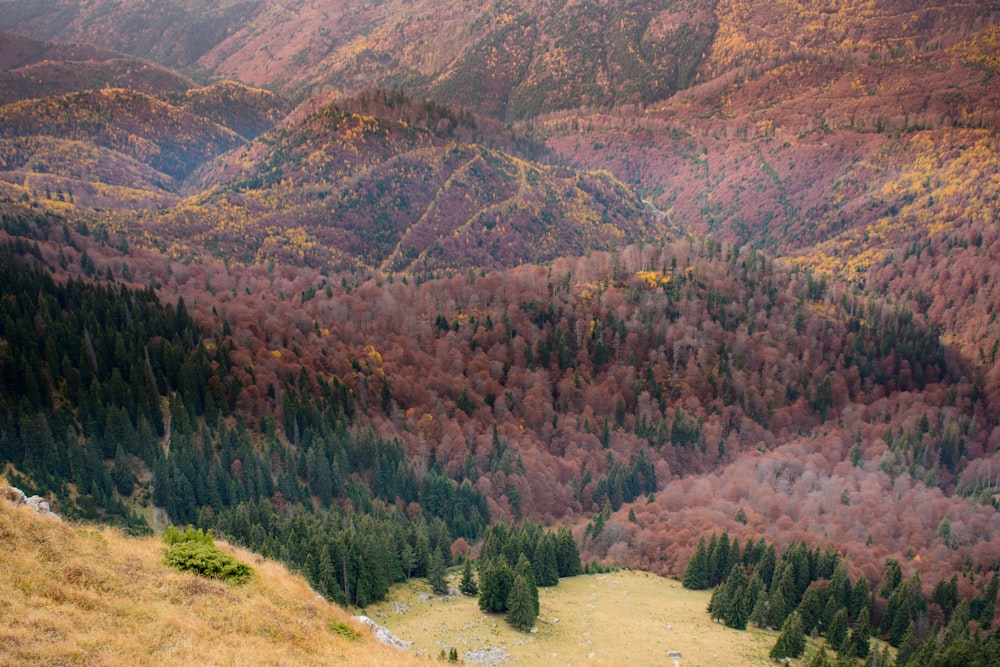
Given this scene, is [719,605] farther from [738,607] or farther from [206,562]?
[206,562]

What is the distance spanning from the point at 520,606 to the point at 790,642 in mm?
35619

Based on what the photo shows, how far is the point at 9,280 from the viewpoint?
15900 cm

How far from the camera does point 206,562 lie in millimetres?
44656

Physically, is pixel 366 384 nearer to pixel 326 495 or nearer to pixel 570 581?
pixel 326 495

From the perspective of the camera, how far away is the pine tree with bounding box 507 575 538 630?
87125 millimetres

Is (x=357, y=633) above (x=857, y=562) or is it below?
above

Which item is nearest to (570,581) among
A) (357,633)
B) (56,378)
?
→ (357,633)

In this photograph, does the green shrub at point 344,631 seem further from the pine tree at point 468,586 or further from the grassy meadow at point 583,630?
the pine tree at point 468,586

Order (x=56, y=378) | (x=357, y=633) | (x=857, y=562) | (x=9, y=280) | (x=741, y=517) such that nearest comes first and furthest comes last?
(x=357, y=633) < (x=857, y=562) < (x=56, y=378) < (x=741, y=517) < (x=9, y=280)

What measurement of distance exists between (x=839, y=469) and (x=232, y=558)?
17079 cm

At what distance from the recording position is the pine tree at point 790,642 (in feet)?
297

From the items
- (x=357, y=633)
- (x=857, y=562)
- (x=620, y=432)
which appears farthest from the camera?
(x=620, y=432)

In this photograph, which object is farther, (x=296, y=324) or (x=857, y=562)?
(x=296, y=324)

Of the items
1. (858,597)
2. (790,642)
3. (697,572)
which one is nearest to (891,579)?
(858,597)
